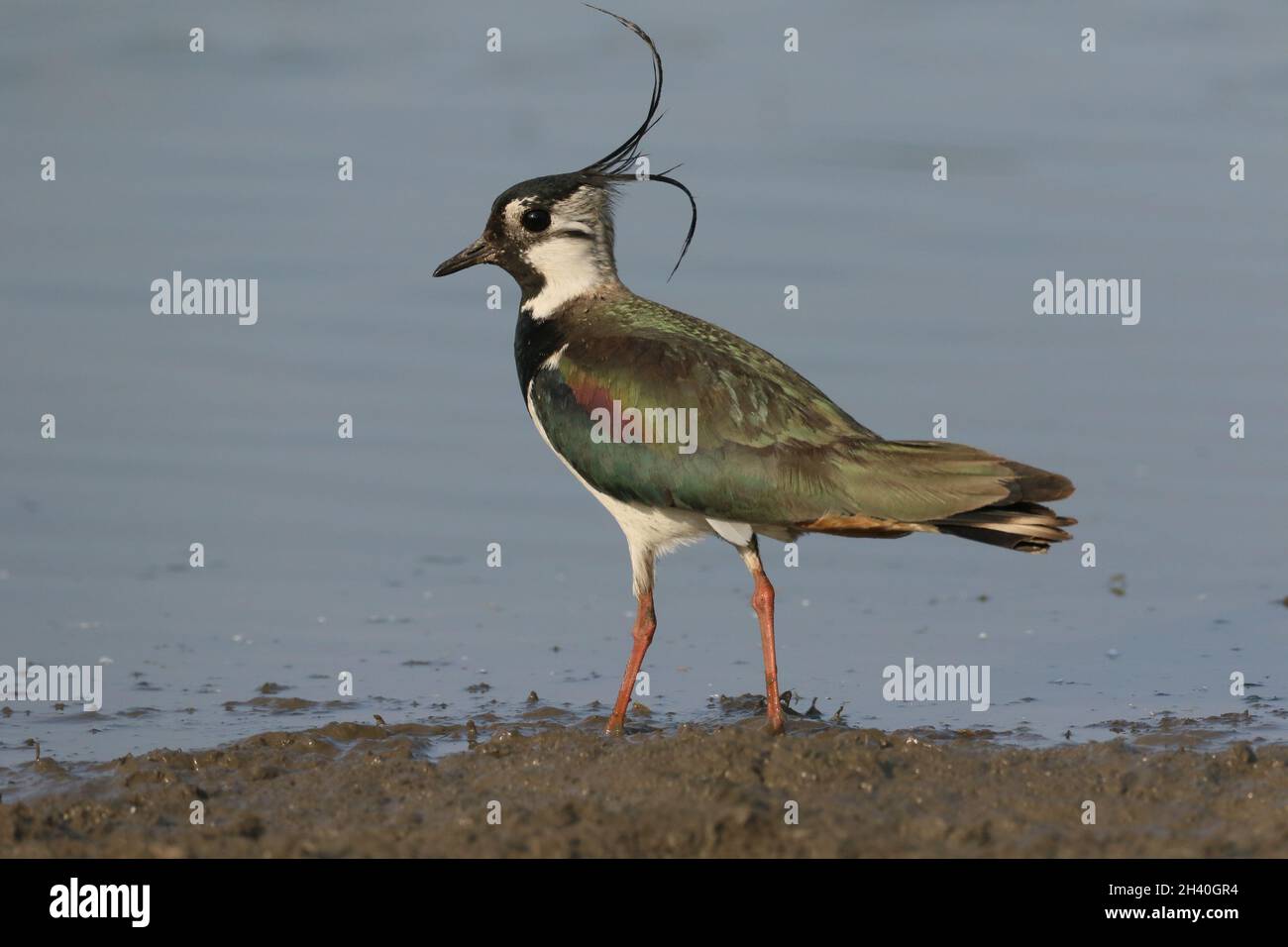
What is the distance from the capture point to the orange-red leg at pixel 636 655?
783 cm

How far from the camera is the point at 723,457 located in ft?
24.7

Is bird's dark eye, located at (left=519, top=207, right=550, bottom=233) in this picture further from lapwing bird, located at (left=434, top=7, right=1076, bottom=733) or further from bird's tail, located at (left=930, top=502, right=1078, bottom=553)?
bird's tail, located at (left=930, top=502, right=1078, bottom=553)

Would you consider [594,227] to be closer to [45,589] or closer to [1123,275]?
[45,589]

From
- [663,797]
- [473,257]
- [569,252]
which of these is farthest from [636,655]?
[473,257]

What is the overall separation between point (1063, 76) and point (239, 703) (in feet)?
35.8

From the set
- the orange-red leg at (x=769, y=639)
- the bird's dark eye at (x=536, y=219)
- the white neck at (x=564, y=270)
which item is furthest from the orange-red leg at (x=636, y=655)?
the bird's dark eye at (x=536, y=219)

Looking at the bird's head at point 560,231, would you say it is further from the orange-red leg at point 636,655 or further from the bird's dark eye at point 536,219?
the orange-red leg at point 636,655

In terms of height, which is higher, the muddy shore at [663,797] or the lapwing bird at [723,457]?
the lapwing bird at [723,457]

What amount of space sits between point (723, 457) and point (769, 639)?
85 cm

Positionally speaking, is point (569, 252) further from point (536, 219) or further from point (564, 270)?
point (536, 219)

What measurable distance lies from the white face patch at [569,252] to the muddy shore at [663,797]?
6.56ft

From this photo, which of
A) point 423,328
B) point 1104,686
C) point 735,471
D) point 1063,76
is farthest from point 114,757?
point 1063,76

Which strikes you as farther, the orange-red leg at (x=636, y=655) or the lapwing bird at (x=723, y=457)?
the orange-red leg at (x=636, y=655)

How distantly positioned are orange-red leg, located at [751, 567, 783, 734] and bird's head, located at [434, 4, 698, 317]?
5.15ft
